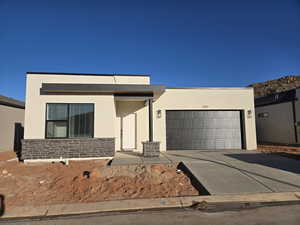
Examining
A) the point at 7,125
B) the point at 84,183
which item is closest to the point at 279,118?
the point at 84,183

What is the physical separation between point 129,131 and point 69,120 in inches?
144

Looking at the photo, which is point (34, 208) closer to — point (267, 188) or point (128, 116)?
point (267, 188)

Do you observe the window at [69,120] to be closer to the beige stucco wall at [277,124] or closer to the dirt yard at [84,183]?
the dirt yard at [84,183]

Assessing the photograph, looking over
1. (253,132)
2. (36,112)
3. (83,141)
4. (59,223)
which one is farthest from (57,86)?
(253,132)

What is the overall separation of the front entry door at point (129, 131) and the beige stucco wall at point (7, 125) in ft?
27.1

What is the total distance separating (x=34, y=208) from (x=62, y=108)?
16.7 ft

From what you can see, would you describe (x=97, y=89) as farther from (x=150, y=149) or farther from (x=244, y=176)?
(x=244, y=176)

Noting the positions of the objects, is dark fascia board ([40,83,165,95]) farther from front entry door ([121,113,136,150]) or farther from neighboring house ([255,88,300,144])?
neighboring house ([255,88,300,144])

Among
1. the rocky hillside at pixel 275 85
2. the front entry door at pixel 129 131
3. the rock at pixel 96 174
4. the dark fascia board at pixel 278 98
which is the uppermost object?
the rocky hillside at pixel 275 85

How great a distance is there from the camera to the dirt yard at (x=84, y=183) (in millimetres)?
4387

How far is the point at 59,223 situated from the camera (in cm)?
311

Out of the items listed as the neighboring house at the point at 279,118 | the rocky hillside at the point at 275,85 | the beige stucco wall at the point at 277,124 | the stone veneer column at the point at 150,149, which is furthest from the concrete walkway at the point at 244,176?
the rocky hillside at the point at 275,85

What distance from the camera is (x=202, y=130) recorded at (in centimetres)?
1042

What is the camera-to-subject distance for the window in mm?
7703
